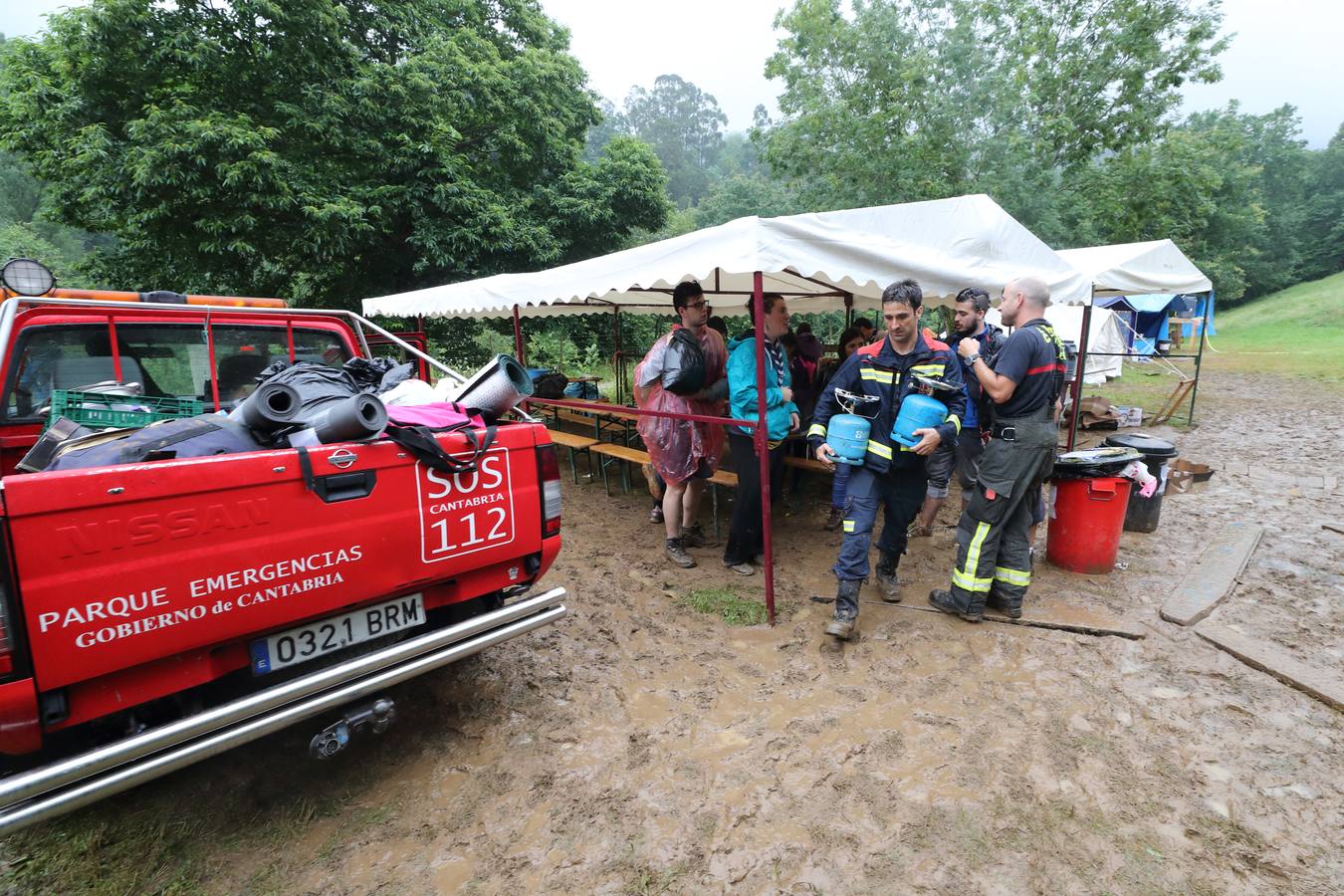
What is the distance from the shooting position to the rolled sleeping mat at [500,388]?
262 centimetres

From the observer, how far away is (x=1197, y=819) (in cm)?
222

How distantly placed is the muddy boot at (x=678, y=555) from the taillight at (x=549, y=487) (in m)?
2.12

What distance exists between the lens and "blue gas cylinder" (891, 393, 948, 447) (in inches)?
126

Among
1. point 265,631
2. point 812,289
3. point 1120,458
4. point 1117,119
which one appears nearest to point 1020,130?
point 1117,119

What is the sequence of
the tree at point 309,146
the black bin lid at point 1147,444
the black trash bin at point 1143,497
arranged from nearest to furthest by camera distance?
the black bin lid at point 1147,444 < the black trash bin at point 1143,497 < the tree at point 309,146

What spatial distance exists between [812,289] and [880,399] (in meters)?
4.12

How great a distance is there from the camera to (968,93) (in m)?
18.0

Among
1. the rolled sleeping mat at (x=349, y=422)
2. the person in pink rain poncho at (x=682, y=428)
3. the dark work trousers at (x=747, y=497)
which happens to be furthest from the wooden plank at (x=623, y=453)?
the rolled sleeping mat at (x=349, y=422)

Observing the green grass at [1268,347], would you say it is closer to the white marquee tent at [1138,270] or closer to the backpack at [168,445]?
the white marquee tent at [1138,270]

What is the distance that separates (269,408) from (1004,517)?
3596mm

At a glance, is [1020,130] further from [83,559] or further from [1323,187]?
[1323,187]

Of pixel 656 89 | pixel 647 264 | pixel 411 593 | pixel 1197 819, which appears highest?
pixel 656 89

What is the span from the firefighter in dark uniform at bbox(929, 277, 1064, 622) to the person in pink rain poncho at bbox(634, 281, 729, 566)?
1.71 m

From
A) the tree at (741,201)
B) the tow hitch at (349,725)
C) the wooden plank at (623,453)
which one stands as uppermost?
the tree at (741,201)
